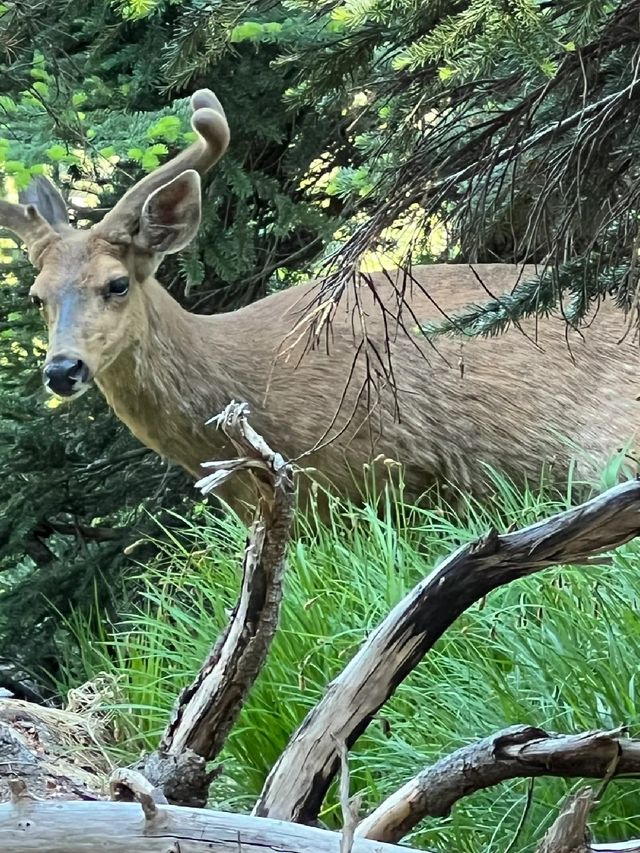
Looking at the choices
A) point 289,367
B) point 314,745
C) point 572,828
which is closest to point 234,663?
point 314,745

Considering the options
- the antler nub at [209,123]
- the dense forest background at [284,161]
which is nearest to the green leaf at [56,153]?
the dense forest background at [284,161]

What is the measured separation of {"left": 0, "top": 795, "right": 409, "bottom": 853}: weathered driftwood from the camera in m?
2.17

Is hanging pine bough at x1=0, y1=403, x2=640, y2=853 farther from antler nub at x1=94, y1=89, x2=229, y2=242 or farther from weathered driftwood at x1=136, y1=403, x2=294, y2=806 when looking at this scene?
antler nub at x1=94, y1=89, x2=229, y2=242

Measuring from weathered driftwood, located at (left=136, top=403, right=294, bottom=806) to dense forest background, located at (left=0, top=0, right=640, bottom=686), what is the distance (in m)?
0.63

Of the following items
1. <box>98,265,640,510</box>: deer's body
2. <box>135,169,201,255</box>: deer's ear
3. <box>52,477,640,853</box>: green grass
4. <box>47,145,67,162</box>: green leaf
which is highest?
<box>47,145,67,162</box>: green leaf

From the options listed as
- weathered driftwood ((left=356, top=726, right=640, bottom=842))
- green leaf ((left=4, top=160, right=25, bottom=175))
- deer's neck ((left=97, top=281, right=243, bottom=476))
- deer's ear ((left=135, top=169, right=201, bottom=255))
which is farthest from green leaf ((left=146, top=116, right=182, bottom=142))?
weathered driftwood ((left=356, top=726, right=640, bottom=842))

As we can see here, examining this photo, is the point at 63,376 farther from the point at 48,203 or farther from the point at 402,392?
the point at 402,392

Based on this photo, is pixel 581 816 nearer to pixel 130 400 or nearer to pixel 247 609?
pixel 247 609

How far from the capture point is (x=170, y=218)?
17.8ft

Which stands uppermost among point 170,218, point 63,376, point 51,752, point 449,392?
point 170,218

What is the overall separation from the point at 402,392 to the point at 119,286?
4.59 ft

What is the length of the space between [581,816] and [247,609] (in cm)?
104

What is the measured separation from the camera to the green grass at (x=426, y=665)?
3.17 meters

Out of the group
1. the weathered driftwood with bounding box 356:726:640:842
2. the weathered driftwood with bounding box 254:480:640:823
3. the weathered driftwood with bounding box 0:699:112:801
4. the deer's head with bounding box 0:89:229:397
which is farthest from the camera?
the deer's head with bounding box 0:89:229:397
